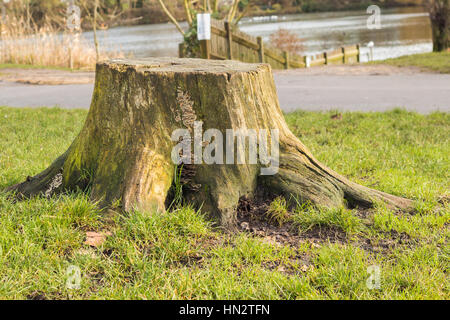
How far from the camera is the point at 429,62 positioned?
14016 mm

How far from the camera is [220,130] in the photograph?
3400 millimetres

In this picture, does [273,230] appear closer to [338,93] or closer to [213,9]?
[338,93]

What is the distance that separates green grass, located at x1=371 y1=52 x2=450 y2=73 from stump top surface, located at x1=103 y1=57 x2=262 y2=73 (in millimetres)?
10300

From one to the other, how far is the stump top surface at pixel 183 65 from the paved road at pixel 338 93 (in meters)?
4.81

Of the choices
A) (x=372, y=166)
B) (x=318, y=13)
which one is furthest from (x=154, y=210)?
(x=318, y=13)

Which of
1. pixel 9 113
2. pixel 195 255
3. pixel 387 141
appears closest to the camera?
pixel 195 255

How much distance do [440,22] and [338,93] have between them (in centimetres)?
903

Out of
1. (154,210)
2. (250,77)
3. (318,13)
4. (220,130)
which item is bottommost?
(154,210)

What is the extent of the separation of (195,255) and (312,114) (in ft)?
17.3

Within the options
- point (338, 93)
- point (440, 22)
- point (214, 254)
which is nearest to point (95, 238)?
point (214, 254)

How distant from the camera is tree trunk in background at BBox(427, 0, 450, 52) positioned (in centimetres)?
1659

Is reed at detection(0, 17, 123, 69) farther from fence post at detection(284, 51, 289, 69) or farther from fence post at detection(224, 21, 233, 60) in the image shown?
fence post at detection(284, 51, 289, 69)

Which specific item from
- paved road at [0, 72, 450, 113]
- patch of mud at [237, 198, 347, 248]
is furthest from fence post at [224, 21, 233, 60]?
patch of mud at [237, 198, 347, 248]

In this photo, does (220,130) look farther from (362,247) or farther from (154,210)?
(362,247)
